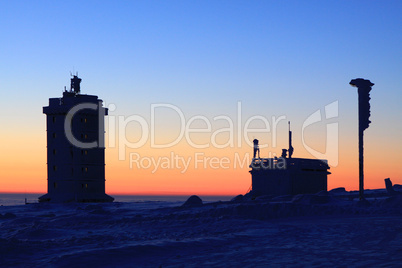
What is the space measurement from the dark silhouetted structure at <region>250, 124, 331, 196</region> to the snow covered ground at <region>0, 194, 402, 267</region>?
15778 mm

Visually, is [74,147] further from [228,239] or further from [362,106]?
[228,239]

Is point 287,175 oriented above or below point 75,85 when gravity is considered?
below

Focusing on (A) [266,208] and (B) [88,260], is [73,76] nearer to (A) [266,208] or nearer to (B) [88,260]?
(A) [266,208]

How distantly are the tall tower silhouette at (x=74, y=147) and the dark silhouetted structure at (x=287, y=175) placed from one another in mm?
19868

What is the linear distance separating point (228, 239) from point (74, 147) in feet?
130

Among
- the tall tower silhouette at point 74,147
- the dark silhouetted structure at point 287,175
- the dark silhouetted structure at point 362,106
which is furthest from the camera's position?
the tall tower silhouette at point 74,147

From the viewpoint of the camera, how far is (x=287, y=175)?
40.2 m

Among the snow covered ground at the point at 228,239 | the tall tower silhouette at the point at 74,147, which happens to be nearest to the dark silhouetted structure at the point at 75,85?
the tall tower silhouette at the point at 74,147

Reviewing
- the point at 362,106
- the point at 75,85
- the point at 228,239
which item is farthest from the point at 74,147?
the point at 228,239

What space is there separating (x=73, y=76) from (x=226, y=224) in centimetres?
4016

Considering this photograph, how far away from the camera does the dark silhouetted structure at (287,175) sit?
1587 inches

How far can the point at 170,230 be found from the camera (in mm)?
19188

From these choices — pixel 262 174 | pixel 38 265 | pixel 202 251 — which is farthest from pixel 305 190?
pixel 38 265

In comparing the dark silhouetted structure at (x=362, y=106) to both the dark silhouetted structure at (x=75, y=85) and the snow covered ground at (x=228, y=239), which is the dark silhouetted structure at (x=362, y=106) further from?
the dark silhouetted structure at (x=75, y=85)
